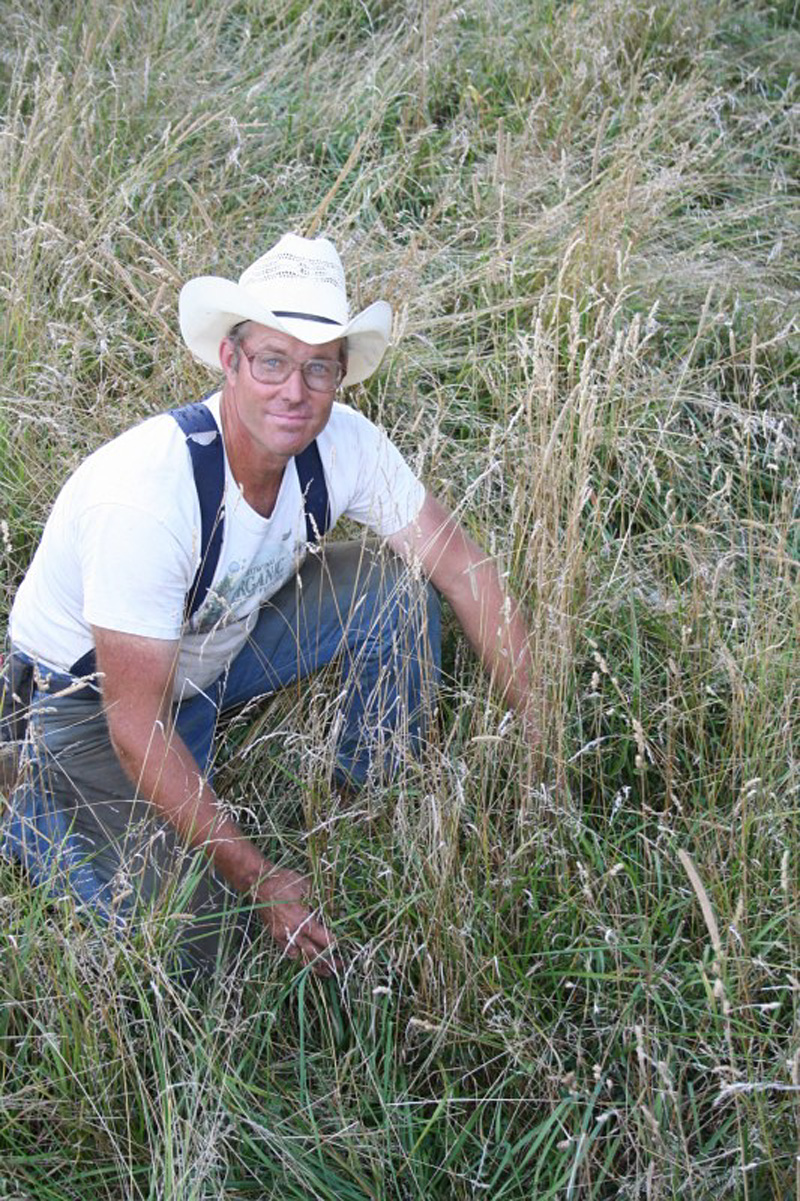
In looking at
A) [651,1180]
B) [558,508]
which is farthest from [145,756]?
[651,1180]

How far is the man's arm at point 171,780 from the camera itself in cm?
252

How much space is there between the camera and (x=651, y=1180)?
2.07m

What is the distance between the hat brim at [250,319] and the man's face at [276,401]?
3 cm

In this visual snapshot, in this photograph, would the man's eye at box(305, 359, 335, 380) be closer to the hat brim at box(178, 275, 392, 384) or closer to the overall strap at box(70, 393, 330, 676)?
the hat brim at box(178, 275, 392, 384)

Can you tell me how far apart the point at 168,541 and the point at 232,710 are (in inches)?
30.1

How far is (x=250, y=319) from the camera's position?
2.73m

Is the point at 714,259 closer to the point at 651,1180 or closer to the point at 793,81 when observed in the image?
the point at 793,81

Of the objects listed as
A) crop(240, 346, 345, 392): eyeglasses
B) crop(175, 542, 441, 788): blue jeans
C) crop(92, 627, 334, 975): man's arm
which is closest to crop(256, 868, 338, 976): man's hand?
crop(92, 627, 334, 975): man's arm

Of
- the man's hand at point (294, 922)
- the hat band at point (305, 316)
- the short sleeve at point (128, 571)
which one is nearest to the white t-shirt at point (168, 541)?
the short sleeve at point (128, 571)

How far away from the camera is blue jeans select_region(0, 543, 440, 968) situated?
8.48 ft

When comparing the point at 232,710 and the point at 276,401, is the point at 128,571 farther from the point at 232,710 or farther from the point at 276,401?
the point at 232,710

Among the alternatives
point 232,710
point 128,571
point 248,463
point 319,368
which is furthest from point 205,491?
point 232,710

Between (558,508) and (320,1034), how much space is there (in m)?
1.12

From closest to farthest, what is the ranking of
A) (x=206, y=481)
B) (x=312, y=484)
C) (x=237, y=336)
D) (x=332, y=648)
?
(x=206, y=481) < (x=237, y=336) < (x=312, y=484) < (x=332, y=648)
